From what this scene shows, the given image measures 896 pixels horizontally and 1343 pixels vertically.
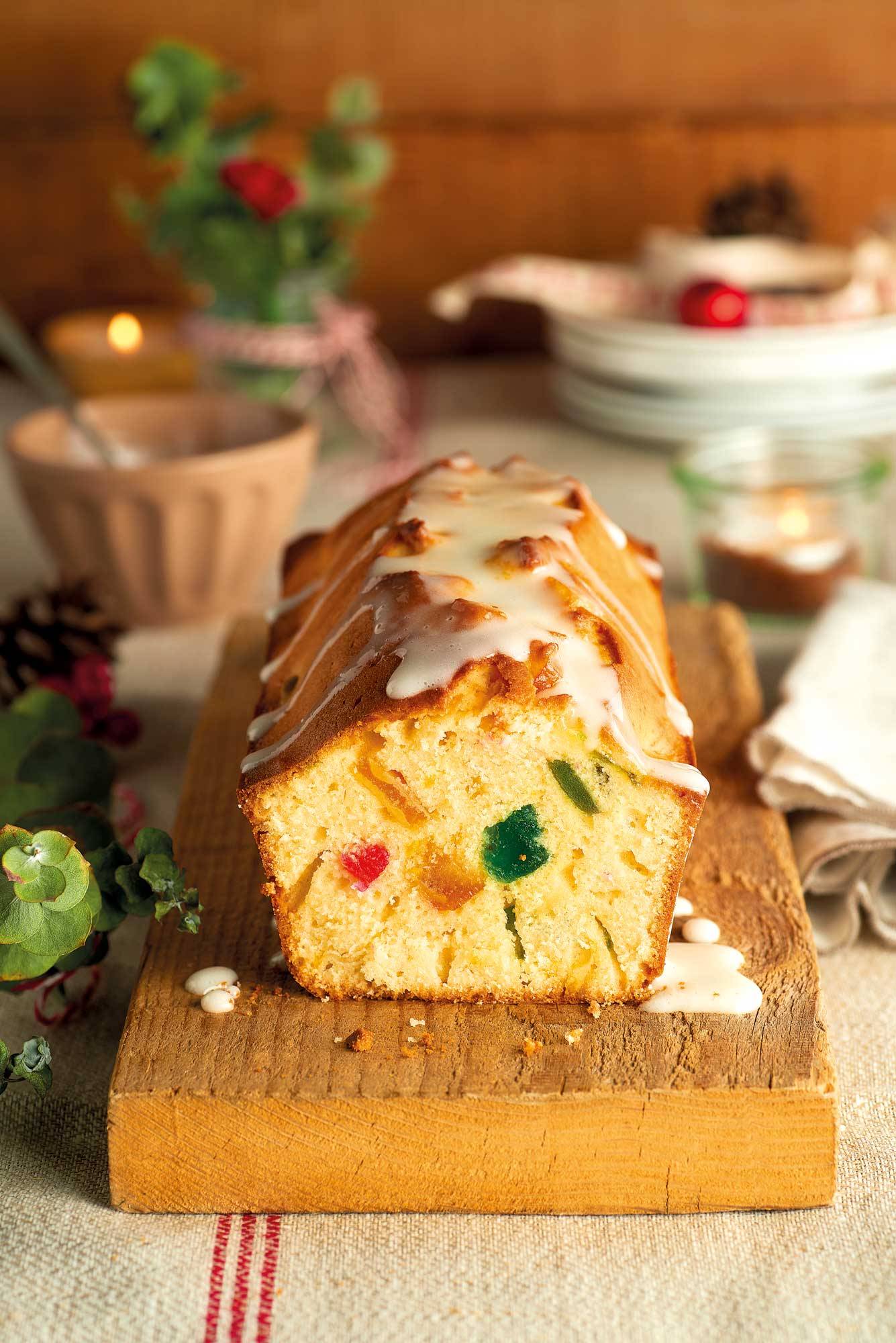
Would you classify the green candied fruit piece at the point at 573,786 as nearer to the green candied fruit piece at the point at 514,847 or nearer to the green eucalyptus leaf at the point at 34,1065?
the green candied fruit piece at the point at 514,847

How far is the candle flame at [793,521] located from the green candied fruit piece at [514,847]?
0.87 meters

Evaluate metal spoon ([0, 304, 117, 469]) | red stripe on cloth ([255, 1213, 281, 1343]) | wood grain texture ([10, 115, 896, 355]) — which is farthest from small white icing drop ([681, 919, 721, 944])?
wood grain texture ([10, 115, 896, 355])

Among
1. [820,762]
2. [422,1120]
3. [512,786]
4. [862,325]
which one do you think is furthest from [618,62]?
[422,1120]

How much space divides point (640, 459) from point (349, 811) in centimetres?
132

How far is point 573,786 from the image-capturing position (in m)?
0.97

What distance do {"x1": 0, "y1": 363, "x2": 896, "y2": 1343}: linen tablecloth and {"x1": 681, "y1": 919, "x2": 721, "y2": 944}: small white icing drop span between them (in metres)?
0.12

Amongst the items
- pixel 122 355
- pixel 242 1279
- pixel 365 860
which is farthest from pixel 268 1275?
pixel 122 355

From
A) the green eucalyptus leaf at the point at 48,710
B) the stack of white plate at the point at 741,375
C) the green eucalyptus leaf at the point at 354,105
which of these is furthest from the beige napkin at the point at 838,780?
the green eucalyptus leaf at the point at 354,105

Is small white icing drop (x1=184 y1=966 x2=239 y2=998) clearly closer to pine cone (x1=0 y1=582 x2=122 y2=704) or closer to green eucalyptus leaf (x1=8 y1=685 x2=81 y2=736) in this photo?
green eucalyptus leaf (x1=8 y1=685 x2=81 y2=736)

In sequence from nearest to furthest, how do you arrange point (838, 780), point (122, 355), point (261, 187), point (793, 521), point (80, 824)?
point (80, 824), point (838, 780), point (793, 521), point (261, 187), point (122, 355)

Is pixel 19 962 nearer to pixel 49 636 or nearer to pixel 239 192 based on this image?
pixel 49 636

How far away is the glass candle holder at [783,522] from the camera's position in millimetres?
1677

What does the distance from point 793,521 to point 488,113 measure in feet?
4.03

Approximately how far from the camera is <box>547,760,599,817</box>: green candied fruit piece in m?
0.97
